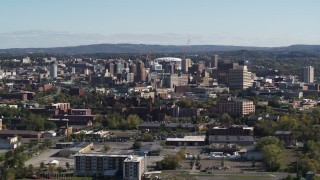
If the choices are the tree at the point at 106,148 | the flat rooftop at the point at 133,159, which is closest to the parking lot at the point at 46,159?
the tree at the point at 106,148

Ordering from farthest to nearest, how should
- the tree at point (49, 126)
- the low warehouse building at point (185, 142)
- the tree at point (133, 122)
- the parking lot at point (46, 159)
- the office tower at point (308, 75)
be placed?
the office tower at point (308, 75) < the tree at point (133, 122) < the tree at point (49, 126) < the low warehouse building at point (185, 142) < the parking lot at point (46, 159)

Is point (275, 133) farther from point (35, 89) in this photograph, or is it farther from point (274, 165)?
point (35, 89)

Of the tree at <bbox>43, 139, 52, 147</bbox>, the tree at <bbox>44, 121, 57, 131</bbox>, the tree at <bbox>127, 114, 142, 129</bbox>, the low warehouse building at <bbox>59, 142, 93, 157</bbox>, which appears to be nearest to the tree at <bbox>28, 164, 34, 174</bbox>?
the low warehouse building at <bbox>59, 142, 93, 157</bbox>

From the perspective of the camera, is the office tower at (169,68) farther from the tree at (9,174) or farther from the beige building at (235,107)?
the tree at (9,174)

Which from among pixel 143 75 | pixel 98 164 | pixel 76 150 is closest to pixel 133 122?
pixel 76 150

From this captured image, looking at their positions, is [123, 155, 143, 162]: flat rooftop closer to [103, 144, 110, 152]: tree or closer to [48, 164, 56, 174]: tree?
[48, 164, 56, 174]: tree

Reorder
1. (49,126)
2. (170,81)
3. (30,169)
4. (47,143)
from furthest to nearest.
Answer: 1. (170,81)
2. (49,126)
3. (47,143)
4. (30,169)

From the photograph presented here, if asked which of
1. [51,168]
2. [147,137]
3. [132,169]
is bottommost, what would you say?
[147,137]

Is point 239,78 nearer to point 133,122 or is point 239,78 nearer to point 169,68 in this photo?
point 169,68

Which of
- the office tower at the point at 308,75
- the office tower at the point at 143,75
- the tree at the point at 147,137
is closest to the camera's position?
the tree at the point at 147,137
